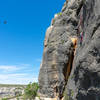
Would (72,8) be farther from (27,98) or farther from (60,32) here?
(27,98)

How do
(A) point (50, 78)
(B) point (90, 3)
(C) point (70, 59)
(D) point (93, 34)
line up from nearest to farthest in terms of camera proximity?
(D) point (93, 34), (B) point (90, 3), (C) point (70, 59), (A) point (50, 78)

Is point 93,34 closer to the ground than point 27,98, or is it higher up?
higher up

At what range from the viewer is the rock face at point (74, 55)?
18.9 meters

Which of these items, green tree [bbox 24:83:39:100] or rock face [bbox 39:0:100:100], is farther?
green tree [bbox 24:83:39:100]

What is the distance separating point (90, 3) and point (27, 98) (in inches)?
1082

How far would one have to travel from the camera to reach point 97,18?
1920 cm

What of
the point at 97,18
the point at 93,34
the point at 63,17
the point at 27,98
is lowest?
the point at 27,98

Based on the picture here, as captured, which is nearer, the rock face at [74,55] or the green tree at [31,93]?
the rock face at [74,55]

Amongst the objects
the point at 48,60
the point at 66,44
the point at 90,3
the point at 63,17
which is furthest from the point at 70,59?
the point at 90,3

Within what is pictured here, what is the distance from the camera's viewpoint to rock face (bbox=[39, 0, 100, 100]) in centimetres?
1894

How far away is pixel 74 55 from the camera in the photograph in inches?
1266

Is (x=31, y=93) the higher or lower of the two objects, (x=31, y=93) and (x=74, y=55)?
the lower

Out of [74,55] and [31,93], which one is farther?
[31,93]

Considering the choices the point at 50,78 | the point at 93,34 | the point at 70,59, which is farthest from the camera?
the point at 50,78
